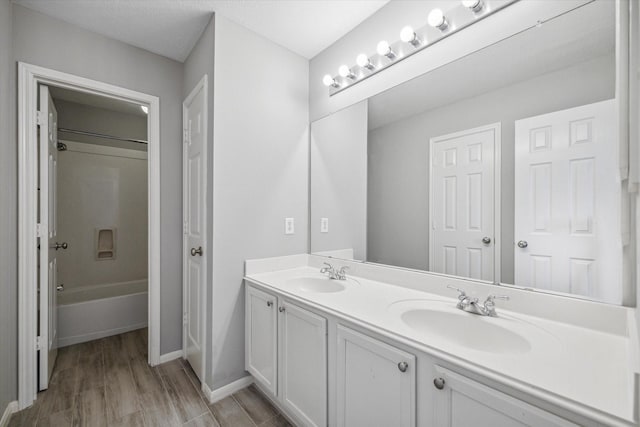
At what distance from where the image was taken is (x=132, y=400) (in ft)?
5.79

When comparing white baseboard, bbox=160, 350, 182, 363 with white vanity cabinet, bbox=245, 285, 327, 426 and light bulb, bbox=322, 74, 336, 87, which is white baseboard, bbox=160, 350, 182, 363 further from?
light bulb, bbox=322, 74, 336, 87

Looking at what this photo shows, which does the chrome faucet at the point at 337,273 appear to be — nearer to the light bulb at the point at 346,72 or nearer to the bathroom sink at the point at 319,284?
the bathroom sink at the point at 319,284

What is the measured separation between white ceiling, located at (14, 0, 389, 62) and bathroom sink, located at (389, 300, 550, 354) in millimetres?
1713

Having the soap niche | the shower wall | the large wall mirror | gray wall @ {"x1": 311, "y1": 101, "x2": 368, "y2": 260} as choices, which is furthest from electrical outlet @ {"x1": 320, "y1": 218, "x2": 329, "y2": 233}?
the soap niche

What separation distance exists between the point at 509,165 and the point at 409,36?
840 millimetres

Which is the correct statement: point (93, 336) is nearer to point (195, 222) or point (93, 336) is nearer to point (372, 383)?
point (195, 222)

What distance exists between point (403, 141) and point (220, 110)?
Result: 1147mm

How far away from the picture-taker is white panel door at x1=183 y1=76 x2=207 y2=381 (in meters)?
1.89

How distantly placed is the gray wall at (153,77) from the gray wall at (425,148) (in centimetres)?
161

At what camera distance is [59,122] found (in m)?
2.85

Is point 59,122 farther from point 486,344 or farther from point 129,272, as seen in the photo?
point 486,344

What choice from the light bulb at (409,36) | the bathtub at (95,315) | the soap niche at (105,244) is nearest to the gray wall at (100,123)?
the soap niche at (105,244)

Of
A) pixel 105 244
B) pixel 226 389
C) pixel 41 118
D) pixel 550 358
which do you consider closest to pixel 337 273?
pixel 226 389

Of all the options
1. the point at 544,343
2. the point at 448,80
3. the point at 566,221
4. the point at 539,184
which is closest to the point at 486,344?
the point at 544,343
